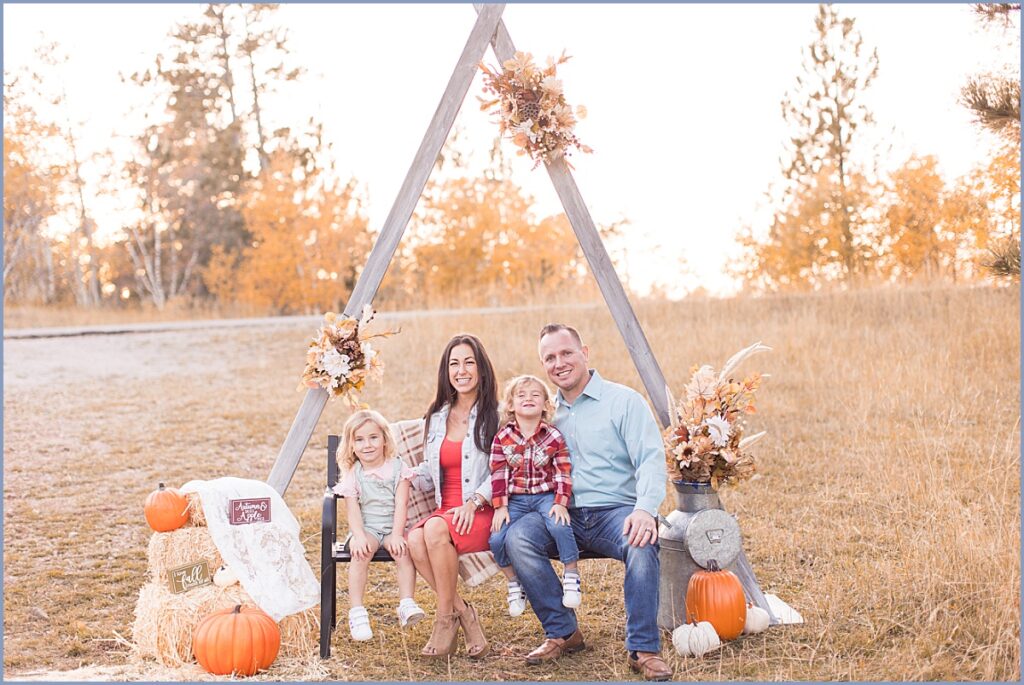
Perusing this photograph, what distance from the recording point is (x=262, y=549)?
4.02m

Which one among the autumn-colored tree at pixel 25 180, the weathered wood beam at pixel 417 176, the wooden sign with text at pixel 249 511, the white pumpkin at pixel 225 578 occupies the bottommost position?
the white pumpkin at pixel 225 578

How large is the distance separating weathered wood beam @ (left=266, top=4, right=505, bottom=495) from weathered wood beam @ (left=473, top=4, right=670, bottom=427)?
68 millimetres

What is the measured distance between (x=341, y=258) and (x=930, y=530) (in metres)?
14.0

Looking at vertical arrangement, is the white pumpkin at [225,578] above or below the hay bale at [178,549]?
below

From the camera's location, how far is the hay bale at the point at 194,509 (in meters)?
4.04

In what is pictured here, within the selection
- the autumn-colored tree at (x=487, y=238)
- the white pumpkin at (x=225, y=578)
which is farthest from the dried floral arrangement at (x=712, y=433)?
the autumn-colored tree at (x=487, y=238)

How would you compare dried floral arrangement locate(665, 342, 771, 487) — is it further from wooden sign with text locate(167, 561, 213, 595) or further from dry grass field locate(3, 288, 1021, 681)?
wooden sign with text locate(167, 561, 213, 595)

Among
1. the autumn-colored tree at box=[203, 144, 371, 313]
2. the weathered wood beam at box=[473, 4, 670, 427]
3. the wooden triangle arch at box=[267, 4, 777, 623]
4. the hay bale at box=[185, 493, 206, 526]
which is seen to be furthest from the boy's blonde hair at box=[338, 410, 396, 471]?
the autumn-colored tree at box=[203, 144, 371, 313]

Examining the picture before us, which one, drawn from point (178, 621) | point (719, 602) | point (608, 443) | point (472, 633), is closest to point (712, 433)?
point (608, 443)

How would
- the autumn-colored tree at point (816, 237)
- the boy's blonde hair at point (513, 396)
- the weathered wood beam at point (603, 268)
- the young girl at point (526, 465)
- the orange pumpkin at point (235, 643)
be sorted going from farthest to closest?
the autumn-colored tree at point (816, 237)
the weathered wood beam at point (603, 268)
the boy's blonde hair at point (513, 396)
the young girl at point (526, 465)
the orange pumpkin at point (235, 643)

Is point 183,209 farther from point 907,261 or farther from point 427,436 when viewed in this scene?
point 427,436

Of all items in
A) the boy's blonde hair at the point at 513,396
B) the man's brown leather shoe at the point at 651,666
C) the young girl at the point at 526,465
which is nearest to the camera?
the man's brown leather shoe at the point at 651,666

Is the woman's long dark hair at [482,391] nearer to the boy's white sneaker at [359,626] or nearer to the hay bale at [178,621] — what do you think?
the boy's white sneaker at [359,626]

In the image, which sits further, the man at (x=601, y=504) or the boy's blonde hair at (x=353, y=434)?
the boy's blonde hair at (x=353, y=434)
